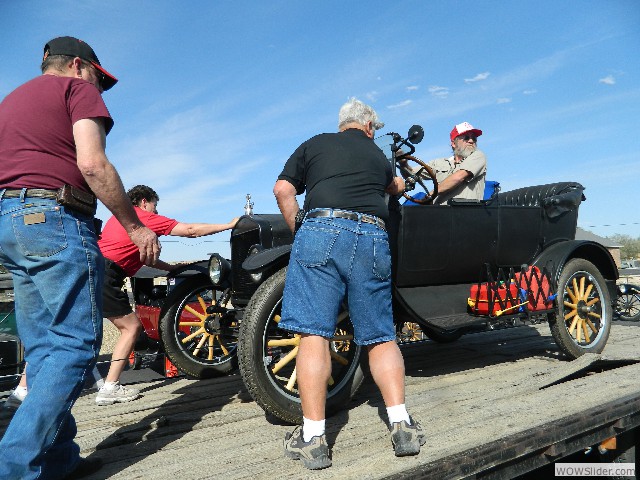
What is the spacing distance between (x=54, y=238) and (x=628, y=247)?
80195mm

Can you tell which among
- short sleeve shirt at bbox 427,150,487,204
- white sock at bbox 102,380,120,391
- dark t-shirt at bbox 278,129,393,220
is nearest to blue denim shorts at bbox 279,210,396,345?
dark t-shirt at bbox 278,129,393,220

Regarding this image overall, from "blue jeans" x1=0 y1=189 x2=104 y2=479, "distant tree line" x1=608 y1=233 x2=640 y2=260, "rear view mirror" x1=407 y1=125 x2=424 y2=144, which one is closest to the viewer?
"blue jeans" x1=0 y1=189 x2=104 y2=479

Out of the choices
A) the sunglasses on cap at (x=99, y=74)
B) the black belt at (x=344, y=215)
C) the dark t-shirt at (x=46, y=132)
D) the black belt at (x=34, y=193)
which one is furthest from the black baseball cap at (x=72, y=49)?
the black belt at (x=344, y=215)

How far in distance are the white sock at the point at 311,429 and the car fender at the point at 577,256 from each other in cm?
237

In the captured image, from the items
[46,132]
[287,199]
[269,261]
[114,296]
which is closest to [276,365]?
[269,261]

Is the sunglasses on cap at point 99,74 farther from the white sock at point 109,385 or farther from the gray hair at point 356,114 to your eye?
the white sock at point 109,385

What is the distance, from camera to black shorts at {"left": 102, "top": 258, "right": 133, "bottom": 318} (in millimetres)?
3170

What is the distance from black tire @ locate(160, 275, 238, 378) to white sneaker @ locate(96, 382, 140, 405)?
1.73 ft

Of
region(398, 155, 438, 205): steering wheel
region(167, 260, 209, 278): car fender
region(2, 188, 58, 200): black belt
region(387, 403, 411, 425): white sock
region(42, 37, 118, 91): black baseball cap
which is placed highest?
region(42, 37, 118, 91): black baseball cap

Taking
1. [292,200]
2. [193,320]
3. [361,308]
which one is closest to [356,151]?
[292,200]

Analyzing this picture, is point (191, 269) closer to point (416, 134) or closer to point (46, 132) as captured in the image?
point (416, 134)

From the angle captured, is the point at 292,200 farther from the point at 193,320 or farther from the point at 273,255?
the point at 193,320

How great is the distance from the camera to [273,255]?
2672mm

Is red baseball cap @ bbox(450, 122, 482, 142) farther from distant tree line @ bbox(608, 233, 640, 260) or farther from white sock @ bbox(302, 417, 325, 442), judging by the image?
distant tree line @ bbox(608, 233, 640, 260)
